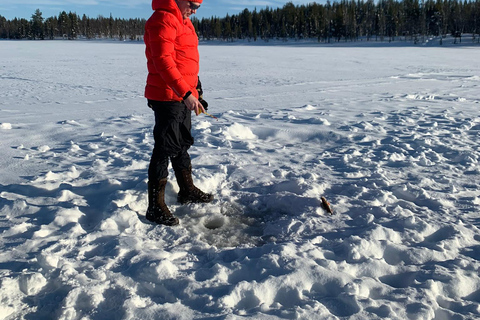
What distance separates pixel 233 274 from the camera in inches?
83.4

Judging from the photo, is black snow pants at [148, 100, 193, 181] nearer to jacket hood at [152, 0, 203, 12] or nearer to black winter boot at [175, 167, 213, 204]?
black winter boot at [175, 167, 213, 204]

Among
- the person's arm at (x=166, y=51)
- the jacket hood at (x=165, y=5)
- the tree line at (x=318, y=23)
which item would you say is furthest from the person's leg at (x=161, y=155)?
the tree line at (x=318, y=23)

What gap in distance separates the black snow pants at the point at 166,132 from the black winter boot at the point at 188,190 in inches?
11.1

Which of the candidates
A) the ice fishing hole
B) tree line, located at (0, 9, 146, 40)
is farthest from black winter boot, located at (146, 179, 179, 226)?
tree line, located at (0, 9, 146, 40)

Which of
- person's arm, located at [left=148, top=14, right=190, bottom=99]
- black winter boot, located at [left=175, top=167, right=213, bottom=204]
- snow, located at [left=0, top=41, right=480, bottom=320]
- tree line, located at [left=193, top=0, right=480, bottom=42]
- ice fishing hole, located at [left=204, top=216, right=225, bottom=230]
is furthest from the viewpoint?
tree line, located at [left=193, top=0, right=480, bottom=42]

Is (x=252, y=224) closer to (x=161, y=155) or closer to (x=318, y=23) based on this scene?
(x=161, y=155)

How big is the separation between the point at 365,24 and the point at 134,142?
8721 cm

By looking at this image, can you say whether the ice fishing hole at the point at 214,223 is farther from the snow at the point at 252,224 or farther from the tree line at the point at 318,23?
the tree line at the point at 318,23

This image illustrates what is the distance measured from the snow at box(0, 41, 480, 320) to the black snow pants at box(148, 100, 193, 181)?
422 millimetres

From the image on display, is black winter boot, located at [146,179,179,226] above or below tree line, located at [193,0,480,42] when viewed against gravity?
below

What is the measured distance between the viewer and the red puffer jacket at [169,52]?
7.89 feet

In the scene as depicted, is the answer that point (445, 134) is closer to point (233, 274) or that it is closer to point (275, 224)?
point (275, 224)

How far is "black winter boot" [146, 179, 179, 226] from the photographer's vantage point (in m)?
2.75

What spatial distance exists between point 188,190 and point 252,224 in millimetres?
629
